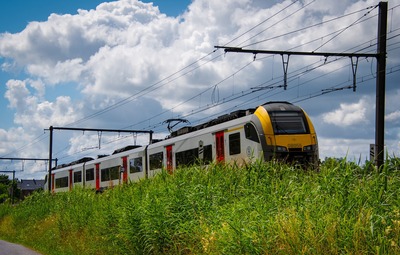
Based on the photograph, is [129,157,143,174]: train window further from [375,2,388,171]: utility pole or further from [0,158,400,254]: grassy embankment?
[375,2,388,171]: utility pole

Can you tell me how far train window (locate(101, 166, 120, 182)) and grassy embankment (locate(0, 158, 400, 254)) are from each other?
19650 mm

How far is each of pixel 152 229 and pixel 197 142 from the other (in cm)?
1426

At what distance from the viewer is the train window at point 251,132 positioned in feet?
69.5

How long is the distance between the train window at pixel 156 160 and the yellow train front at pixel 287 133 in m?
8.91

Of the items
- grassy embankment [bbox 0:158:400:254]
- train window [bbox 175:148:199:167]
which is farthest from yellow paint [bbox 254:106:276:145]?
grassy embankment [bbox 0:158:400:254]

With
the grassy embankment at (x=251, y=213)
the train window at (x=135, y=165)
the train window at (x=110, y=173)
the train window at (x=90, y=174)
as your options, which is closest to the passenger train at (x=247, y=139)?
the train window at (x=135, y=165)

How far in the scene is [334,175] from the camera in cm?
954

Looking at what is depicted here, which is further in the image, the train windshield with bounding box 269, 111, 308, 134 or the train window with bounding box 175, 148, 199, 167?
the train window with bounding box 175, 148, 199, 167

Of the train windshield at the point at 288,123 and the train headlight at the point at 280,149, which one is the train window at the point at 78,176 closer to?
the train windshield at the point at 288,123

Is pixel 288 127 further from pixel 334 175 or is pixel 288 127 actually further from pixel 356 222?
pixel 356 222

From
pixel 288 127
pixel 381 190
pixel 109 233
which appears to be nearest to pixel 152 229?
pixel 109 233

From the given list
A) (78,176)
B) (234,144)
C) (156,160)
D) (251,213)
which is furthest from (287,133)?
(78,176)

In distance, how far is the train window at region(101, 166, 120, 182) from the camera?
121 ft

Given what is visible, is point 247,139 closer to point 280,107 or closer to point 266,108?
point 266,108
